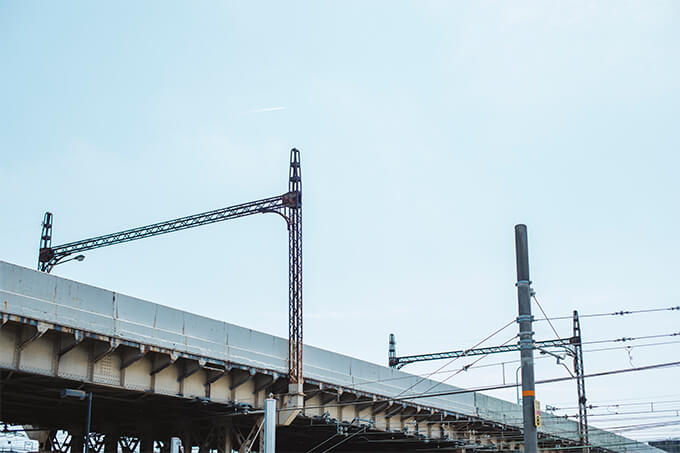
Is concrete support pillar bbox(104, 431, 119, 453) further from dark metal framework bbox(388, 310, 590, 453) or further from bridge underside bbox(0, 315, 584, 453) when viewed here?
dark metal framework bbox(388, 310, 590, 453)

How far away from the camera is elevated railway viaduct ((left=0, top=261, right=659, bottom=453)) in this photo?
2541 cm

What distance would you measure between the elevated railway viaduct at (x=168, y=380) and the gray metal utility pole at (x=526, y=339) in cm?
1466

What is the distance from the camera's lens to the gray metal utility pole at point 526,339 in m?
18.0

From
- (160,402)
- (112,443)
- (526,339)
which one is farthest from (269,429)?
(112,443)

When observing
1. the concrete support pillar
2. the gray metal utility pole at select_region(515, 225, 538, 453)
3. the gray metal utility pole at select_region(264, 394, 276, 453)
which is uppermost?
the gray metal utility pole at select_region(515, 225, 538, 453)

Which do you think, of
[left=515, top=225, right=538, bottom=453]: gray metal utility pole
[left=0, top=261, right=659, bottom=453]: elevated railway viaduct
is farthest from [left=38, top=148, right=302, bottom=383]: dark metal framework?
[left=515, top=225, right=538, bottom=453]: gray metal utility pole

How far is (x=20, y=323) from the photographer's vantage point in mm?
24516

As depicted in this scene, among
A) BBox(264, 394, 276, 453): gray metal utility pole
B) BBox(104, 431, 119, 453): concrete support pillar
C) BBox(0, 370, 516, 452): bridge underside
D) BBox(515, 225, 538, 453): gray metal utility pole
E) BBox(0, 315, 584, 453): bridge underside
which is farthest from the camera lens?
BBox(104, 431, 119, 453): concrete support pillar

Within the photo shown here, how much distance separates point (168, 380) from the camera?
99.6 feet

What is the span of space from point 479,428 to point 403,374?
517 inches

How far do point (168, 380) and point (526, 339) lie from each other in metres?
16.5

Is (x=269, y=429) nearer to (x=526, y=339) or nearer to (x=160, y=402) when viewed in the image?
(x=526, y=339)

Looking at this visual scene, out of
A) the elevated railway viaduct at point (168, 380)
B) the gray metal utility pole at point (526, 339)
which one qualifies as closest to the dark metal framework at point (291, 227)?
the elevated railway viaduct at point (168, 380)

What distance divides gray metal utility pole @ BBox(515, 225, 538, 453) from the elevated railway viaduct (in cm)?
1466
